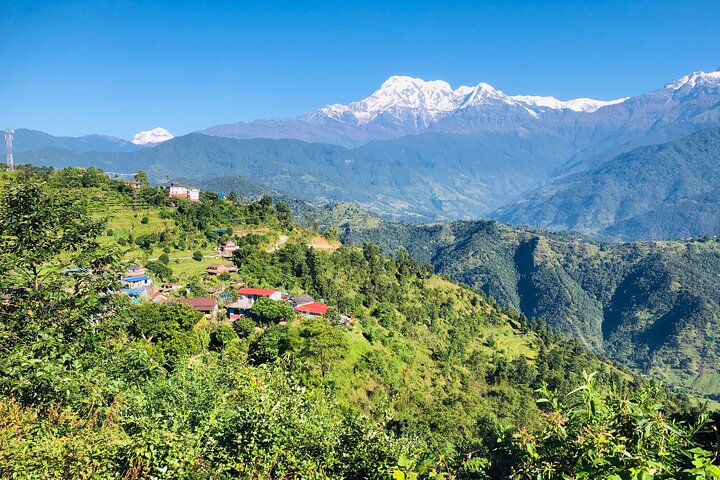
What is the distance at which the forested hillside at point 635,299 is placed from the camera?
14112cm

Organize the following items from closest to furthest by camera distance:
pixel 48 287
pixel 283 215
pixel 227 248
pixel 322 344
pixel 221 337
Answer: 1. pixel 48 287
2. pixel 322 344
3. pixel 221 337
4. pixel 227 248
5. pixel 283 215

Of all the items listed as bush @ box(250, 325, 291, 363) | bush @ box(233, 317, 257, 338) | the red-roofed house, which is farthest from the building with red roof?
the red-roofed house

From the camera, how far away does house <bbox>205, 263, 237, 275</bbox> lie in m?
54.0

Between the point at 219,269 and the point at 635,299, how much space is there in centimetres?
17673

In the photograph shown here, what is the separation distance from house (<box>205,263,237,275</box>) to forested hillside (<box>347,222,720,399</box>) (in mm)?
131374

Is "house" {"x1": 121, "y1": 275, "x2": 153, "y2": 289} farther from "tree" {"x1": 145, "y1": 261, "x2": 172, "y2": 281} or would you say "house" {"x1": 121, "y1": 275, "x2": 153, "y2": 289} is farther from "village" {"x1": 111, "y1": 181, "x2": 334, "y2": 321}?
"tree" {"x1": 145, "y1": 261, "x2": 172, "y2": 281}

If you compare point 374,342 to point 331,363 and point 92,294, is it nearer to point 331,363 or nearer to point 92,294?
point 331,363

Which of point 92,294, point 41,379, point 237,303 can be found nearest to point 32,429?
point 41,379

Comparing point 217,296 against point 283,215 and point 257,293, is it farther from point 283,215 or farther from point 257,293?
Result: point 283,215

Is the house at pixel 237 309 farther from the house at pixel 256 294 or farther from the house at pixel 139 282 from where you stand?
the house at pixel 139 282

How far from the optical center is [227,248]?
61.3 metres

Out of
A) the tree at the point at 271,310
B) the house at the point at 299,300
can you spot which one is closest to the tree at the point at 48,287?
the tree at the point at 271,310

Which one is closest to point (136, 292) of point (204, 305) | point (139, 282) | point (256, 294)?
point (139, 282)

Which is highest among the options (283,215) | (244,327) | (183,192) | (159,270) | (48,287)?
(183,192)
